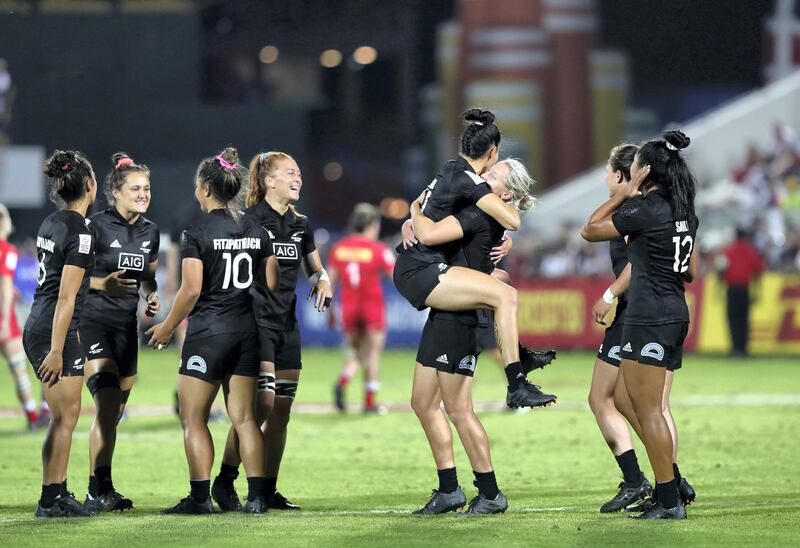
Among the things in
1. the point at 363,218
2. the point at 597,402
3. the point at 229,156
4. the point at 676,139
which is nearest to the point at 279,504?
the point at 597,402

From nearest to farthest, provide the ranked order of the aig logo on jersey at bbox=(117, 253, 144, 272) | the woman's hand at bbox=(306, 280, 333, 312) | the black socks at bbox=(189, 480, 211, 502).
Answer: the black socks at bbox=(189, 480, 211, 502), the aig logo on jersey at bbox=(117, 253, 144, 272), the woman's hand at bbox=(306, 280, 333, 312)

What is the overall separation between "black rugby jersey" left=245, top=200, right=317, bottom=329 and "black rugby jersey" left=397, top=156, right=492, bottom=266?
1057 millimetres

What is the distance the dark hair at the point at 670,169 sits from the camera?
882cm

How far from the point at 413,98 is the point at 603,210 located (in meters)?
40.0

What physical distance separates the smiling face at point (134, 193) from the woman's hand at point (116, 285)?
1.50ft

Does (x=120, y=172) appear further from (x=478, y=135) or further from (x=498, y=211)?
(x=498, y=211)

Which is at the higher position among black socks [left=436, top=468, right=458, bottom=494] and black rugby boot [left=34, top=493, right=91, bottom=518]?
black socks [left=436, top=468, right=458, bottom=494]

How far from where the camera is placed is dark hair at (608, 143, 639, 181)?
9.55 meters

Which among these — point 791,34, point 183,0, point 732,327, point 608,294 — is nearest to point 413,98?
point 791,34

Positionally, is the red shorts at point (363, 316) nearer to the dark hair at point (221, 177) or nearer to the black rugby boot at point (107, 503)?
the black rugby boot at point (107, 503)

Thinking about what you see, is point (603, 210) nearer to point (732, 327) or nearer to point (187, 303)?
point (187, 303)

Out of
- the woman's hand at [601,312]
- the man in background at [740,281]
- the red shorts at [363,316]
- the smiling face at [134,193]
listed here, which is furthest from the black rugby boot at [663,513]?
the man in background at [740,281]

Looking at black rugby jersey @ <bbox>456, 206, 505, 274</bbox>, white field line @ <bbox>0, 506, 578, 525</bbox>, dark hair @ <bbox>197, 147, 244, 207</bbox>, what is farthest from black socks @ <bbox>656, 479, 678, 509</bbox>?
dark hair @ <bbox>197, 147, 244, 207</bbox>

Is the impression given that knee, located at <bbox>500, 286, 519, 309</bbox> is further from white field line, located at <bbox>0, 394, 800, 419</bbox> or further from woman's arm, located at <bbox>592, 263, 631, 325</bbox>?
white field line, located at <bbox>0, 394, 800, 419</bbox>
